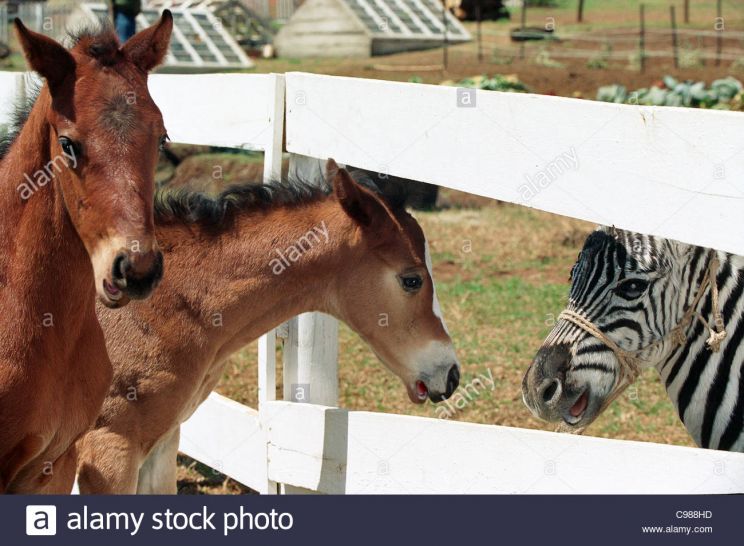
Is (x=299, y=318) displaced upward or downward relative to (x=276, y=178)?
downward

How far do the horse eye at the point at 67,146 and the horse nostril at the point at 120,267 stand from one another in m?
0.37

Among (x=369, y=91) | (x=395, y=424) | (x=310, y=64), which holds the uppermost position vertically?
(x=310, y=64)

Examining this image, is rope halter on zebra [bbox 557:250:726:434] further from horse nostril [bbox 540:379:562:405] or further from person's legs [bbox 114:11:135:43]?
person's legs [bbox 114:11:135:43]

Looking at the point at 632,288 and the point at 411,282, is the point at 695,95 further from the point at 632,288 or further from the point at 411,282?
the point at 632,288

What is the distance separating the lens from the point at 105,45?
314 centimetres

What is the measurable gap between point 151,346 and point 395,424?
1039mm

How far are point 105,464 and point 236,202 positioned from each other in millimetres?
1203

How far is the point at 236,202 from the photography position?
14.1 feet

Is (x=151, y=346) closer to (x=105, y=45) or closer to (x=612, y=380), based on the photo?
(x=105, y=45)

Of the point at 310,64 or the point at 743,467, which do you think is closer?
the point at 743,467

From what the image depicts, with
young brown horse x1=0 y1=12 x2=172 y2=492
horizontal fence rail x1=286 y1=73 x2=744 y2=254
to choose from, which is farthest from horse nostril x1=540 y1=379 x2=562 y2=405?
young brown horse x1=0 y1=12 x2=172 y2=492

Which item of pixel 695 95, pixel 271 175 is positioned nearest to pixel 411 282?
pixel 271 175

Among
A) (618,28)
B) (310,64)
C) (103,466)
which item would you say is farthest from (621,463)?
(618,28)

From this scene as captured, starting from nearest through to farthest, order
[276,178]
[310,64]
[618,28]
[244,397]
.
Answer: [276,178] → [244,397] → [310,64] → [618,28]
